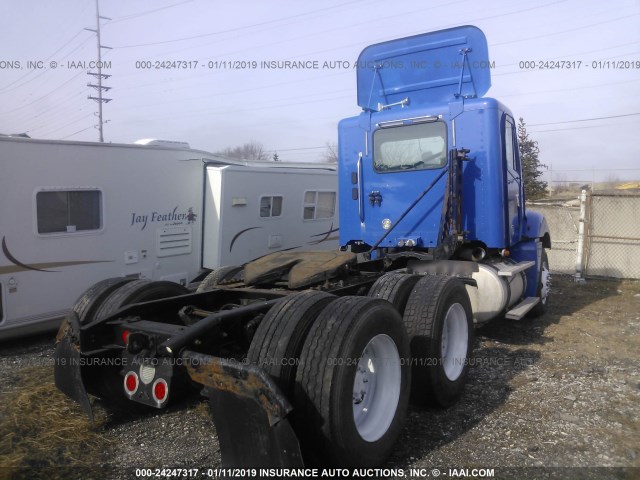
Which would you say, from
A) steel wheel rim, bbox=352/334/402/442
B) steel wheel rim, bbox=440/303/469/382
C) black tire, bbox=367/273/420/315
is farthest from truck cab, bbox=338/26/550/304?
steel wheel rim, bbox=352/334/402/442

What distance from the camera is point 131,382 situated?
3.35 m

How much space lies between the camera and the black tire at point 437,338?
13.4 feet

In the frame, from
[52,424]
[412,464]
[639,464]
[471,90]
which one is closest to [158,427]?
[52,424]

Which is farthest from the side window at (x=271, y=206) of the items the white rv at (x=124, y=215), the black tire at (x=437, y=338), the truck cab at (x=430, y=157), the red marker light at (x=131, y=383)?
the red marker light at (x=131, y=383)

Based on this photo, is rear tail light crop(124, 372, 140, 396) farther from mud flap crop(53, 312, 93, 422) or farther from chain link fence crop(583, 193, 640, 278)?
chain link fence crop(583, 193, 640, 278)

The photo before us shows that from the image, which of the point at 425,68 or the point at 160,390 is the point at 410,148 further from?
the point at 160,390

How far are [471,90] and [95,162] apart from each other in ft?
17.1

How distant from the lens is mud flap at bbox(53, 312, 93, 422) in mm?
3593

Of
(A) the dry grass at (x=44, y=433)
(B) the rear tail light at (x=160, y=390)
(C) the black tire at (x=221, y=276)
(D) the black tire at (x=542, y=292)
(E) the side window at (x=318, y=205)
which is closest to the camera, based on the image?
(B) the rear tail light at (x=160, y=390)

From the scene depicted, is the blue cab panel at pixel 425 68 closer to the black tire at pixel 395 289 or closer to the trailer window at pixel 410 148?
the trailer window at pixel 410 148

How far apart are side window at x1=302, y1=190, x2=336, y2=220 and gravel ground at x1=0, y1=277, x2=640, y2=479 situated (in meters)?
4.97

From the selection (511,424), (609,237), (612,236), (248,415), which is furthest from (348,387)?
(612,236)

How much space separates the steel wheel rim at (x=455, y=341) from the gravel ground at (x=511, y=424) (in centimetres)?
31

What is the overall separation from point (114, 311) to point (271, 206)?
578cm
